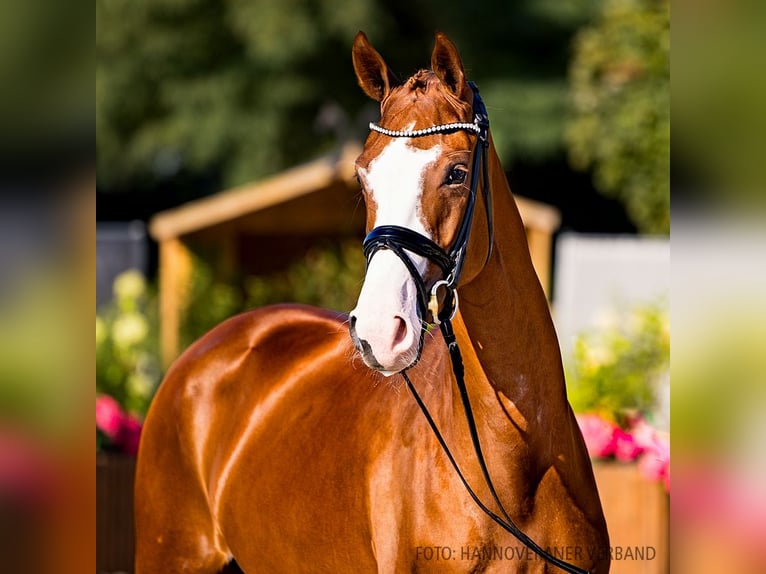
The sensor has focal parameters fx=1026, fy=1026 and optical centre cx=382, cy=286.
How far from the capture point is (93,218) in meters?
1.34

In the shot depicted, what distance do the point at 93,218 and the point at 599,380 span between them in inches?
225

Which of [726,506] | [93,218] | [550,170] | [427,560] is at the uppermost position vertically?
[550,170]

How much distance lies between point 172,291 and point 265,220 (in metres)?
1.49

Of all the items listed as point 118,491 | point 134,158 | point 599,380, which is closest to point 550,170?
point 134,158

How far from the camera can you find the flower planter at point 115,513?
20.3 ft

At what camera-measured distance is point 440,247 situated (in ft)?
7.73

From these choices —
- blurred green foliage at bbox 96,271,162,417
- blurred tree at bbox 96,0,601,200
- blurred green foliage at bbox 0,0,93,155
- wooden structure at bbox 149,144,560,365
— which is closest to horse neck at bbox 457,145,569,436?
blurred green foliage at bbox 0,0,93,155

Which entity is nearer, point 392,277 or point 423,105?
point 392,277

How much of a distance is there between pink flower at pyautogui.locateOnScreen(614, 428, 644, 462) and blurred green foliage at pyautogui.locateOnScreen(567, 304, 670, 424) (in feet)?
0.85

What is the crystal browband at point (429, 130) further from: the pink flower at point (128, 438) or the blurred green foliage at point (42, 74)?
the pink flower at point (128, 438)

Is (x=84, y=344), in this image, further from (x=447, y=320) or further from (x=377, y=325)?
(x=447, y=320)

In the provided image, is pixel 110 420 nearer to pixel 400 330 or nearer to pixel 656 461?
pixel 656 461

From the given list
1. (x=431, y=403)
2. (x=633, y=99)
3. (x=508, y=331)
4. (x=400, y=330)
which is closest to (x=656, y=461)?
(x=431, y=403)

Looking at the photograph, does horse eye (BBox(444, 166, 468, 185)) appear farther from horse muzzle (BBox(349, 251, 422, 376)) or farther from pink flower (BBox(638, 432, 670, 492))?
pink flower (BBox(638, 432, 670, 492))
